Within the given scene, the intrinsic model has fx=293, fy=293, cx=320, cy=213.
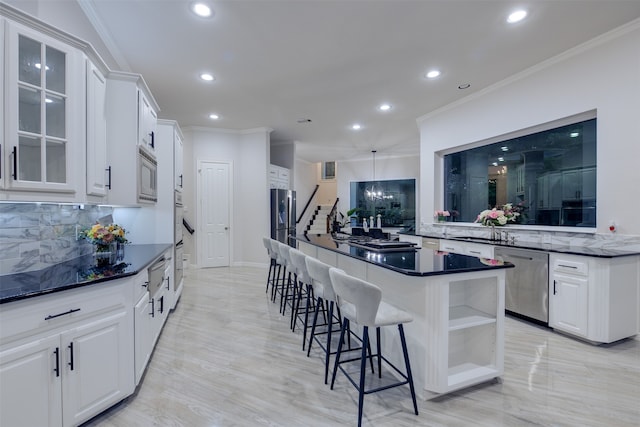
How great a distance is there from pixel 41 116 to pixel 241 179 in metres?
5.19

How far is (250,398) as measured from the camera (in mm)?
2121

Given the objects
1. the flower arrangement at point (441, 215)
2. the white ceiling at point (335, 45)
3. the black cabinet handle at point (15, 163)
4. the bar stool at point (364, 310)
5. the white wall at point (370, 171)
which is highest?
the white ceiling at point (335, 45)

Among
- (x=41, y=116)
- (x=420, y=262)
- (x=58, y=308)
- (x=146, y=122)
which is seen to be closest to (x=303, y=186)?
(x=146, y=122)

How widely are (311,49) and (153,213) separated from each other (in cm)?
273

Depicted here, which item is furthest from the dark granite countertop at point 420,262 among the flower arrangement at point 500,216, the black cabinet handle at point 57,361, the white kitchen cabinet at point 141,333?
the black cabinet handle at point 57,361

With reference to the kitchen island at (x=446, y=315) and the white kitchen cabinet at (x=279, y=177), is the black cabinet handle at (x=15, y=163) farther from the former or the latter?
the white kitchen cabinet at (x=279, y=177)

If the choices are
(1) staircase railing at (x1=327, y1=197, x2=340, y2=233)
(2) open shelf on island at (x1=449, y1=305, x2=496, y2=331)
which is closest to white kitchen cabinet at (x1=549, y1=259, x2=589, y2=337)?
(2) open shelf on island at (x1=449, y1=305, x2=496, y2=331)

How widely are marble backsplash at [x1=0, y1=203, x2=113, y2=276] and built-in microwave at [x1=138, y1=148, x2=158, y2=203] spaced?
0.51 metres

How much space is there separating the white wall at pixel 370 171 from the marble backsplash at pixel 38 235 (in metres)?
8.56

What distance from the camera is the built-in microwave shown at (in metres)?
2.72

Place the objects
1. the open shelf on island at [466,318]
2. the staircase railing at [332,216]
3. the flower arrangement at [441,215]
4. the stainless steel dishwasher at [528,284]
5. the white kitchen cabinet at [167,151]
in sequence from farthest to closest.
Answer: the staircase railing at [332,216]
the flower arrangement at [441,215]
the white kitchen cabinet at [167,151]
the stainless steel dishwasher at [528,284]
the open shelf on island at [466,318]

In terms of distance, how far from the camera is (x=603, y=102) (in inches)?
125

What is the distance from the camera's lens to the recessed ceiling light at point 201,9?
8.55 feet

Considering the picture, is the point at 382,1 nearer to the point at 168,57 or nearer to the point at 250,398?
the point at 168,57
